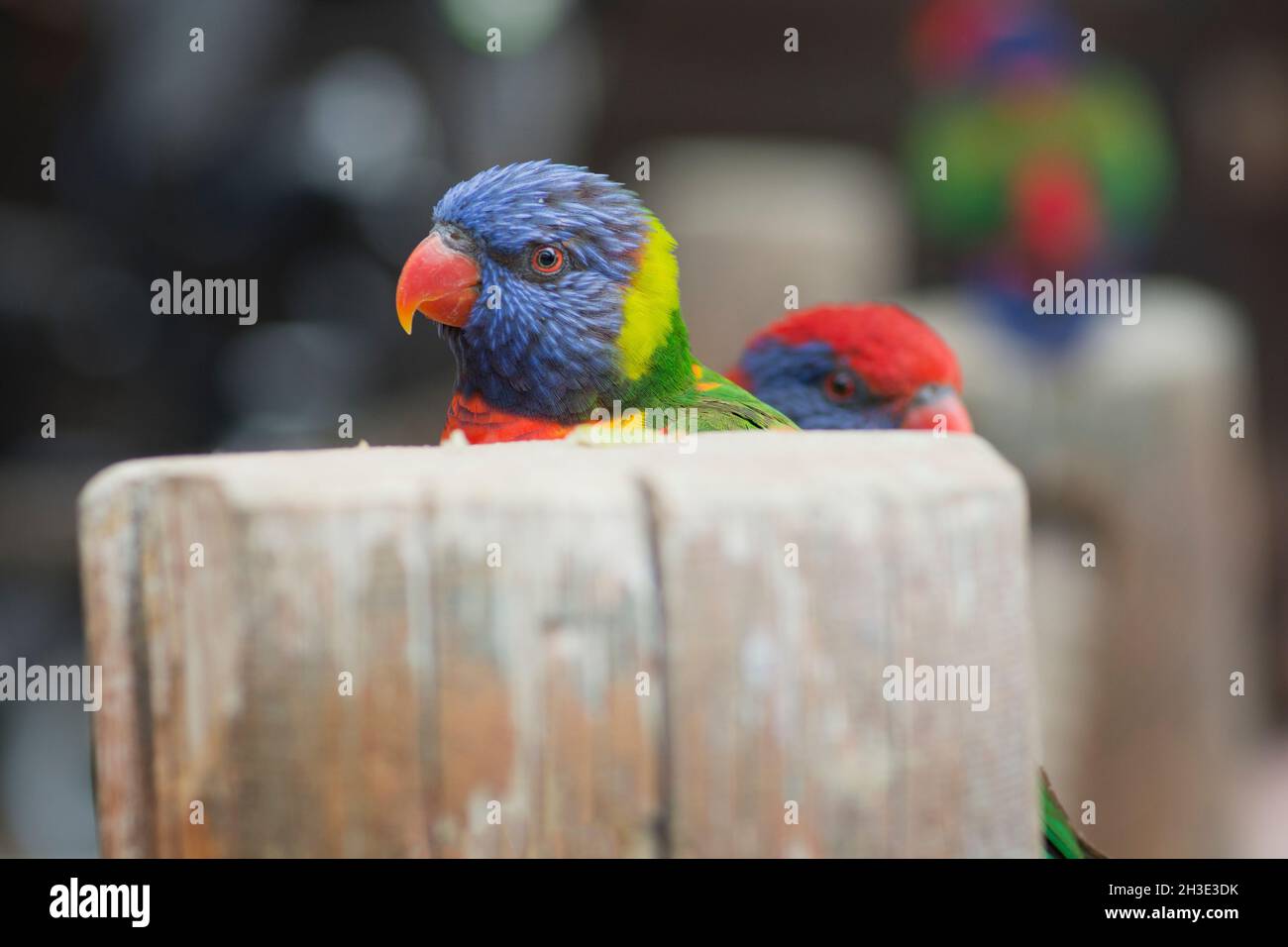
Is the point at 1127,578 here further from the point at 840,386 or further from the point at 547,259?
the point at 547,259

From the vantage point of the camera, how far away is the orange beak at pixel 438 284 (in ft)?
4.52

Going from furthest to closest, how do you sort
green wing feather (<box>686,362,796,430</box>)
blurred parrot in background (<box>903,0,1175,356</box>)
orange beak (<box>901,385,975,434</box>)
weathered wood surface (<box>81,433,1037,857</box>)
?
1. blurred parrot in background (<box>903,0,1175,356</box>)
2. orange beak (<box>901,385,975,434</box>)
3. green wing feather (<box>686,362,796,430</box>)
4. weathered wood surface (<box>81,433,1037,857</box>)

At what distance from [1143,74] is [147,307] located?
2850mm

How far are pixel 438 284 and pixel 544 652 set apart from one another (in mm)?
805

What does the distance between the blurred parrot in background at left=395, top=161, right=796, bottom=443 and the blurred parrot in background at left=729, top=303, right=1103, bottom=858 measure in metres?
0.43

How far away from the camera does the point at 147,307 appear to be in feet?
9.42

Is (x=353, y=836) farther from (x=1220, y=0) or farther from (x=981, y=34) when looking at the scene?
(x=1220, y=0)

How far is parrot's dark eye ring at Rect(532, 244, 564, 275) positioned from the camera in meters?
1.40

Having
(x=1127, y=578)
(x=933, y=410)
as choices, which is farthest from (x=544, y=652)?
(x=1127, y=578)

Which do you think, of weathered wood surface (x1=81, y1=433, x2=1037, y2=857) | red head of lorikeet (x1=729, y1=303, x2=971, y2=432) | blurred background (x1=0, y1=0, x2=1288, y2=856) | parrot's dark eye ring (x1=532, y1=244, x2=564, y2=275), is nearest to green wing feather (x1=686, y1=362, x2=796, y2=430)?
parrot's dark eye ring (x1=532, y1=244, x2=564, y2=275)

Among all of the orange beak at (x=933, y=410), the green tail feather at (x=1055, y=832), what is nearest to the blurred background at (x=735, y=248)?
the orange beak at (x=933, y=410)

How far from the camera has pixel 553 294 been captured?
140 centimetres

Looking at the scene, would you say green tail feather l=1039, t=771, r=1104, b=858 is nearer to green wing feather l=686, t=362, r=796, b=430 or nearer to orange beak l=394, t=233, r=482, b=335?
green wing feather l=686, t=362, r=796, b=430
